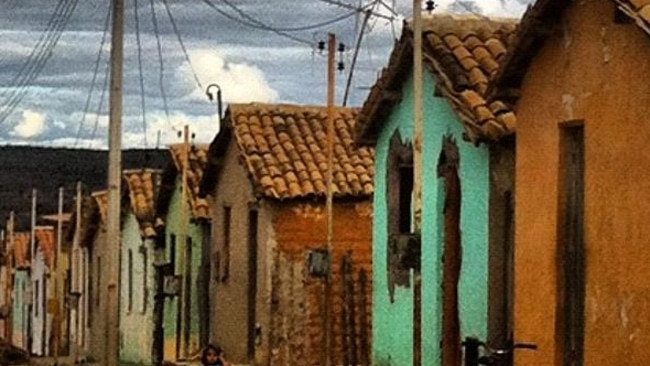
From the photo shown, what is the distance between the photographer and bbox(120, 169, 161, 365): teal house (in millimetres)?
39625

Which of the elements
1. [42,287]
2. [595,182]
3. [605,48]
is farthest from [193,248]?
[42,287]

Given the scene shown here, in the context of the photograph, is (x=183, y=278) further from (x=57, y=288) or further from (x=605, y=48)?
(x=605, y=48)

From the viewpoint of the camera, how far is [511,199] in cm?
1859

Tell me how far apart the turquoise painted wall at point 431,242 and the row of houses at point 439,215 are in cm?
3

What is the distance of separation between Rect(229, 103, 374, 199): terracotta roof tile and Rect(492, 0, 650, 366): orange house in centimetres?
1184

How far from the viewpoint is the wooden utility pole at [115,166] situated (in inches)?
853

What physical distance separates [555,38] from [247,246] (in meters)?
Answer: 15.6

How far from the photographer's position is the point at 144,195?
131ft

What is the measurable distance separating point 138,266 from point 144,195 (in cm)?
273

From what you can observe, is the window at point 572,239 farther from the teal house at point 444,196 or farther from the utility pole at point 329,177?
the utility pole at point 329,177

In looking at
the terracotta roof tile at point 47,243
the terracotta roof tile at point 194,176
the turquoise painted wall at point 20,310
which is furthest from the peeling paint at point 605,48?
the turquoise painted wall at point 20,310

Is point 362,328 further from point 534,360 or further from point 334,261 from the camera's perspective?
point 534,360

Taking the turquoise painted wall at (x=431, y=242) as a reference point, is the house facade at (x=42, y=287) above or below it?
below

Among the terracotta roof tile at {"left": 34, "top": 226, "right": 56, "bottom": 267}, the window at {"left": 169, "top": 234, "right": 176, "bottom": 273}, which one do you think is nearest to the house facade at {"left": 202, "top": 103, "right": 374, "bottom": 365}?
the window at {"left": 169, "top": 234, "right": 176, "bottom": 273}
